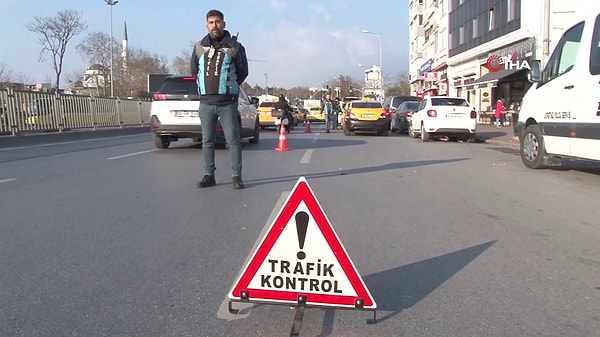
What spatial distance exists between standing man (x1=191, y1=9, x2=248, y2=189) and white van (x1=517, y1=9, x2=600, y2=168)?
478 centimetres

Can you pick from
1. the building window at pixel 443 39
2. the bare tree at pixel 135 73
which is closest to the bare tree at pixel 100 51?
the bare tree at pixel 135 73

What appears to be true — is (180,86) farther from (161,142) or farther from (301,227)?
(301,227)

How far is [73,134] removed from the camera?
17328mm

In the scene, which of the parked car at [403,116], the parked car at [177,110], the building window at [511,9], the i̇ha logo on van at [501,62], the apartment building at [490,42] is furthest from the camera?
the building window at [511,9]

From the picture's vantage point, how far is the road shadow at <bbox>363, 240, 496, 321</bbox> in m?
3.19

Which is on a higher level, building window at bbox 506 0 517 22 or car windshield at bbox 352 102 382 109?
building window at bbox 506 0 517 22

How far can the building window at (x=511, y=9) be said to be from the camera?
30.3 m

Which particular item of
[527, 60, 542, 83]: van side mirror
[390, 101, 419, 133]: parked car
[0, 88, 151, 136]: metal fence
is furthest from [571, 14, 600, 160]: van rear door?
[0, 88, 151, 136]: metal fence

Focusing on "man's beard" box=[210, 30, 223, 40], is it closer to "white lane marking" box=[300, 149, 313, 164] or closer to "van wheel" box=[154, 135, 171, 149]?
"white lane marking" box=[300, 149, 313, 164]

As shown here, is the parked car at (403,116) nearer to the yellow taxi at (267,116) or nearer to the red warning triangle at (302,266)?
the yellow taxi at (267,116)

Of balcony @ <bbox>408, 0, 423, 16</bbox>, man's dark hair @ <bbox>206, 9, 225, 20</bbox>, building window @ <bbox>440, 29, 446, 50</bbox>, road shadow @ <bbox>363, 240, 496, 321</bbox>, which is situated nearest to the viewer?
road shadow @ <bbox>363, 240, 496, 321</bbox>

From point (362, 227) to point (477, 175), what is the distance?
439cm

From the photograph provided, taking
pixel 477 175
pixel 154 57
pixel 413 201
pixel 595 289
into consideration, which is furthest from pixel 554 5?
pixel 154 57

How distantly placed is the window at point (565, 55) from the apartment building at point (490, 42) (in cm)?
971
